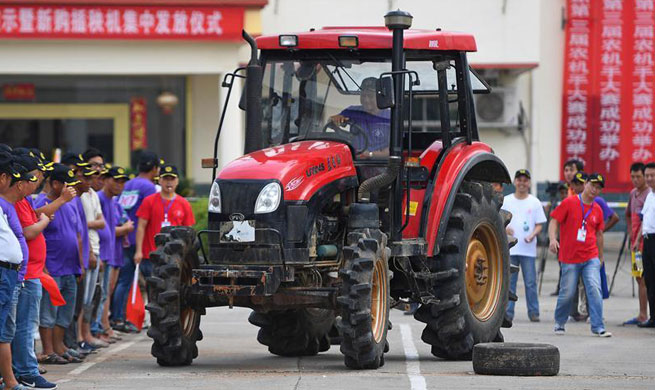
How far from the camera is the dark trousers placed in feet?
52.4

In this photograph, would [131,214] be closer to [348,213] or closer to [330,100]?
[330,100]

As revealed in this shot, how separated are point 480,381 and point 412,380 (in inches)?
20.9

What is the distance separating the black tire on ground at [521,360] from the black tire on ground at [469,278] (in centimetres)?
98

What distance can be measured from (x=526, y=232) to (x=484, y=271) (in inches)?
163

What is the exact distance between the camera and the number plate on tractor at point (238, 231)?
11094 mm

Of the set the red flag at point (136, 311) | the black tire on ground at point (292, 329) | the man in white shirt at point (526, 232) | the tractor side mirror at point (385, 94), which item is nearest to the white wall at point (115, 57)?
the man in white shirt at point (526, 232)

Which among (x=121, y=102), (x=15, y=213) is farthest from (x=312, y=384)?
(x=121, y=102)

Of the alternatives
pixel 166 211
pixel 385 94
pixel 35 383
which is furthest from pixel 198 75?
pixel 35 383

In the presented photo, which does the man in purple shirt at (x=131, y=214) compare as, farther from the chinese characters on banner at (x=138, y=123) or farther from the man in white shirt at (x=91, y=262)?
the chinese characters on banner at (x=138, y=123)

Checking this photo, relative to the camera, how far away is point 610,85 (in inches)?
1069

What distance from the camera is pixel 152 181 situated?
16.5 m

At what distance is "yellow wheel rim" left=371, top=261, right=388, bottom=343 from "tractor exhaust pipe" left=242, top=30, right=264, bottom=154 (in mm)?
1618

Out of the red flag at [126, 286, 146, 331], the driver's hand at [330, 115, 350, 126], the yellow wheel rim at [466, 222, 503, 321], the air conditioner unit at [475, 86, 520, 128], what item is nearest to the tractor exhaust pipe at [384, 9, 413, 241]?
the driver's hand at [330, 115, 350, 126]

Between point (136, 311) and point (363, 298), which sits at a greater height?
point (363, 298)
